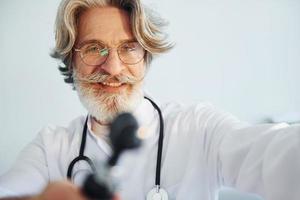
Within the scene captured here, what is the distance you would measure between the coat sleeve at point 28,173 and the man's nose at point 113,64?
0.24 metres

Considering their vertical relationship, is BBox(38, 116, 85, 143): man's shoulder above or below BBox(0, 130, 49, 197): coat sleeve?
above

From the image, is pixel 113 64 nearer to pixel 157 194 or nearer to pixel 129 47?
pixel 129 47

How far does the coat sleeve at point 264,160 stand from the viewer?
38cm

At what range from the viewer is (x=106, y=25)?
70cm

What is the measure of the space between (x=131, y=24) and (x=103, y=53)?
9cm

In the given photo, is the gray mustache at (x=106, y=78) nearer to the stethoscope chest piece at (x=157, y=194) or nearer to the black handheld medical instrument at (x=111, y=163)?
the stethoscope chest piece at (x=157, y=194)

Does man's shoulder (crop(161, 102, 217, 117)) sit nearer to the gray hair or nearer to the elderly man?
the elderly man

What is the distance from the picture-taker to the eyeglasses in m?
0.71

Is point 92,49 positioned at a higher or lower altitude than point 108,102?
higher

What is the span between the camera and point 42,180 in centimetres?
69

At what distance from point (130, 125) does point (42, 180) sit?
1.92ft

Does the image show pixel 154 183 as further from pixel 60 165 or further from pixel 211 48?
pixel 211 48

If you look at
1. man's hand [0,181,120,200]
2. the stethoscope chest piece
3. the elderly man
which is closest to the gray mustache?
the elderly man

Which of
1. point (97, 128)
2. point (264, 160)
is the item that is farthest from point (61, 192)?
point (97, 128)
